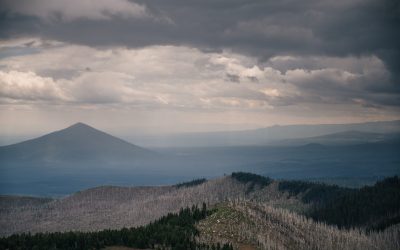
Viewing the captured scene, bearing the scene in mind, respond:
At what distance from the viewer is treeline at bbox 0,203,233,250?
153 m

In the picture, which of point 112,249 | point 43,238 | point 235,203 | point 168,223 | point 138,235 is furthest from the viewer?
point 235,203

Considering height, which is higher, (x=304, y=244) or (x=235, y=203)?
(x=235, y=203)

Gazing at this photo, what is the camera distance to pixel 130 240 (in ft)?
512

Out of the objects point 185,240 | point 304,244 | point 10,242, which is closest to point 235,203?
point 304,244

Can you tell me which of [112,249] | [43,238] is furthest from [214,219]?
[43,238]

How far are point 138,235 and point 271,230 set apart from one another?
5716 cm

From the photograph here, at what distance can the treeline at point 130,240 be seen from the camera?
152625mm

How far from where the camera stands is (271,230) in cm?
18888

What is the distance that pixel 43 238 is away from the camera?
170625mm

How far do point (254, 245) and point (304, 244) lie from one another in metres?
36.0

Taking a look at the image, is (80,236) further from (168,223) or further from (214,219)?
(214,219)

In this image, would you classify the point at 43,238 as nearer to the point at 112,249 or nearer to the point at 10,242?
the point at 10,242

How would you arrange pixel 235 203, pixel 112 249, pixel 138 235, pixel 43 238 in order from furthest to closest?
pixel 235 203, pixel 43 238, pixel 138 235, pixel 112 249

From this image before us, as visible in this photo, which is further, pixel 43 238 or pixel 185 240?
pixel 43 238
